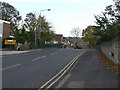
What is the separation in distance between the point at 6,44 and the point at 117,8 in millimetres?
32592

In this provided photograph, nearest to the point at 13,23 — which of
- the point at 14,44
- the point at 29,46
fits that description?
the point at 29,46

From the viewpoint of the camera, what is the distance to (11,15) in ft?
225

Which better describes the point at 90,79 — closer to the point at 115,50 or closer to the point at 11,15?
the point at 115,50

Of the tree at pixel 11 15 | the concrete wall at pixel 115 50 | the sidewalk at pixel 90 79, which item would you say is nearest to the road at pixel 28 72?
the sidewalk at pixel 90 79

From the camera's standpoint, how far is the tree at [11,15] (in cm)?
6694

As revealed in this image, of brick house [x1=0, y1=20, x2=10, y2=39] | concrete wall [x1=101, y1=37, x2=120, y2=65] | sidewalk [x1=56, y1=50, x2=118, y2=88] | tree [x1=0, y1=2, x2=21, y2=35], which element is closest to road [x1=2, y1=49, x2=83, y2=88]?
sidewalk [x1=56, y1=50, x2=118, y2=88]

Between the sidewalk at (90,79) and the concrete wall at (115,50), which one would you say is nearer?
the sidewalk at (90,79)

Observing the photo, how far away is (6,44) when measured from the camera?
1602 inches

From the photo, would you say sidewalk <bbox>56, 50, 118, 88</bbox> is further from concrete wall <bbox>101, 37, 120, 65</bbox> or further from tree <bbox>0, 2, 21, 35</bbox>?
tree <bbox>0, 2, 21, 35</bbox>

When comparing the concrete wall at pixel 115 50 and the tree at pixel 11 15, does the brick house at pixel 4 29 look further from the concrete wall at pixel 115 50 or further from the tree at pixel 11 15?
the concrete wall at pixel 115 50

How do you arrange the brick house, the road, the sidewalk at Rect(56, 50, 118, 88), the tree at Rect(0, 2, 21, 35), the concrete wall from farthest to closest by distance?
the tree at Rect(0, 2, 21, 35) → the brick house → the concrete wall → the road → the sidewalk at Rect(56, 50, 118, 88)

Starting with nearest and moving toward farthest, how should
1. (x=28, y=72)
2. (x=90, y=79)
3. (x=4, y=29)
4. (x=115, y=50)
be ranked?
(x=90, y=79), (x=28, y=72), (x=115, y=50), (x=4, y=29)

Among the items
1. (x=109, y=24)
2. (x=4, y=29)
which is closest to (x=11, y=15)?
(x=4, y=29)

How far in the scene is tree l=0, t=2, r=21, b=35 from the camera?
66938 mm
